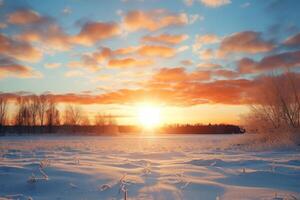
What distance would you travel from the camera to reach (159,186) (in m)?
4.88

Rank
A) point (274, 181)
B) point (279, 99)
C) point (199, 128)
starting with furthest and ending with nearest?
point (199, 128) → point (279, 99) → point (274, 181)

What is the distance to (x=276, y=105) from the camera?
880 inches

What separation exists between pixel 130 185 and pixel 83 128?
81216 mm

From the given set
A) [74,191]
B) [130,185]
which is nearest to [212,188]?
[130,185]

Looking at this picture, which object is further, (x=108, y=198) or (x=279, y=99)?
(x=279, y=99)

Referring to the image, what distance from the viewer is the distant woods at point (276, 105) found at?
2167 centimetres

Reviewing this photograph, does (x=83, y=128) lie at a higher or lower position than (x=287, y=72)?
lower

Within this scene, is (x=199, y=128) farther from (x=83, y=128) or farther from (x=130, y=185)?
(x=130, y=185)

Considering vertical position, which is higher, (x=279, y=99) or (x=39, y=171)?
(x=279, y=99)

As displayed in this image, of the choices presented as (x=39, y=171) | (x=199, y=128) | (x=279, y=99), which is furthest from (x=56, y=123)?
(x=39, y=171)

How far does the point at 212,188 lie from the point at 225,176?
123cm

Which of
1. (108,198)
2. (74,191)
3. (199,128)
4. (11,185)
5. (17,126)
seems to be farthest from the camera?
(199,128)

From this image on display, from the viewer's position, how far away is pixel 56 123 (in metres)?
84.4

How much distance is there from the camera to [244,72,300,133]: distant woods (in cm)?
2167
